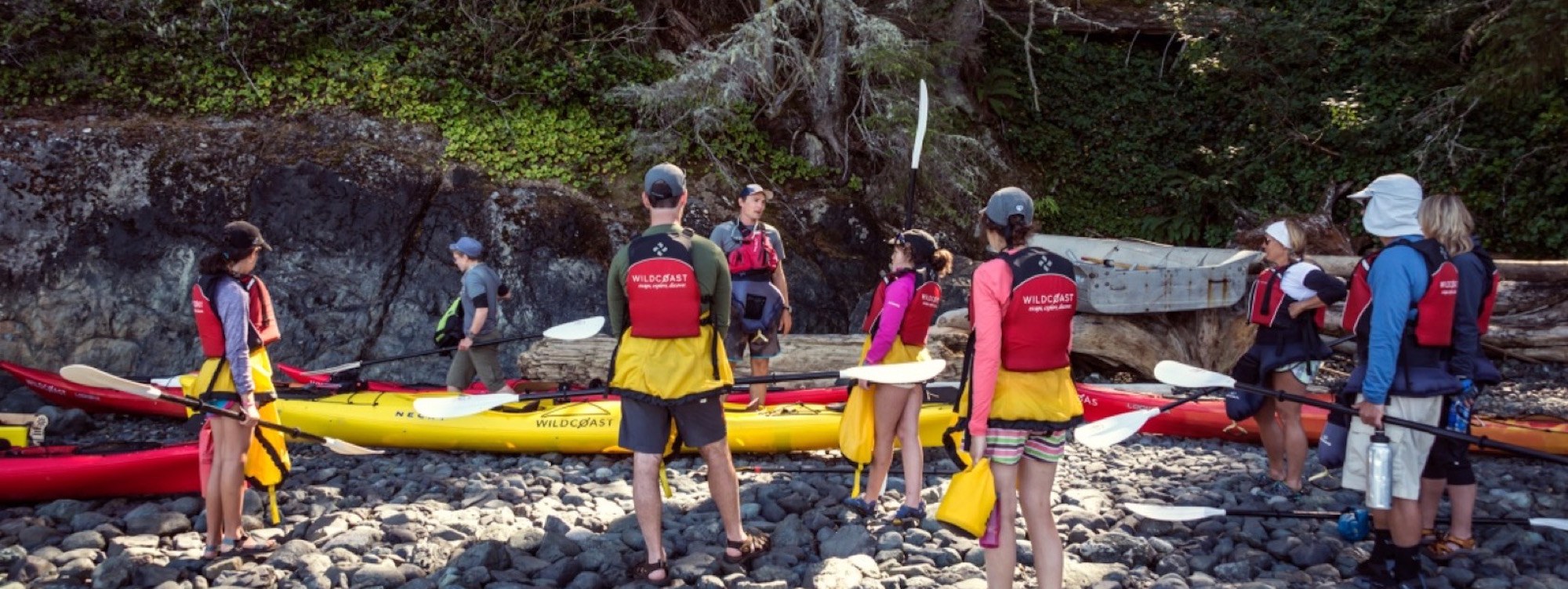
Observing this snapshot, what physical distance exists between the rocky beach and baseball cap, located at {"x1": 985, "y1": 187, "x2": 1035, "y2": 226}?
1.42m

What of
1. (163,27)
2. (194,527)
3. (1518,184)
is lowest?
(194,527)

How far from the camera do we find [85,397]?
7.55 meters

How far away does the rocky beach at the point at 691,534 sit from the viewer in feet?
13.0

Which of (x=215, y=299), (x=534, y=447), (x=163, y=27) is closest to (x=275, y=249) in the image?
(x=163, y=27)

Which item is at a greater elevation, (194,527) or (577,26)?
(577,26)

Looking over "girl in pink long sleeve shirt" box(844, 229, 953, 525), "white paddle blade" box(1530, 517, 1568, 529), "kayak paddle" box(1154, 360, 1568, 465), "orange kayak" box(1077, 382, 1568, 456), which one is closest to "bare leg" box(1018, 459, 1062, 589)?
"kayak paddle" box(1154, 360, 1568, 465)

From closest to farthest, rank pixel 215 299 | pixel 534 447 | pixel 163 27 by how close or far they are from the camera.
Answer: pixel 215 299, pixel 534 447, pixel 163 27

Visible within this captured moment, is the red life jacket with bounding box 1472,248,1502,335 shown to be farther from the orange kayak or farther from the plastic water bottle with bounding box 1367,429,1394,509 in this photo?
the orange kayak

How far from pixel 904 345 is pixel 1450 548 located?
7.59ft

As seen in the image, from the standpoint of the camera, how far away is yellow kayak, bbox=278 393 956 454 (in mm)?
5930

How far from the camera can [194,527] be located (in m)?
4.70

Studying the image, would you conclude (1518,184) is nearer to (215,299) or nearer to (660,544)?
(660,544)

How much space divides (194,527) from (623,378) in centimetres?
233

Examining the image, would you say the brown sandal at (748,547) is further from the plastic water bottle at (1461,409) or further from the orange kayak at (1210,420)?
the plastic water bottle at (1461,409)
